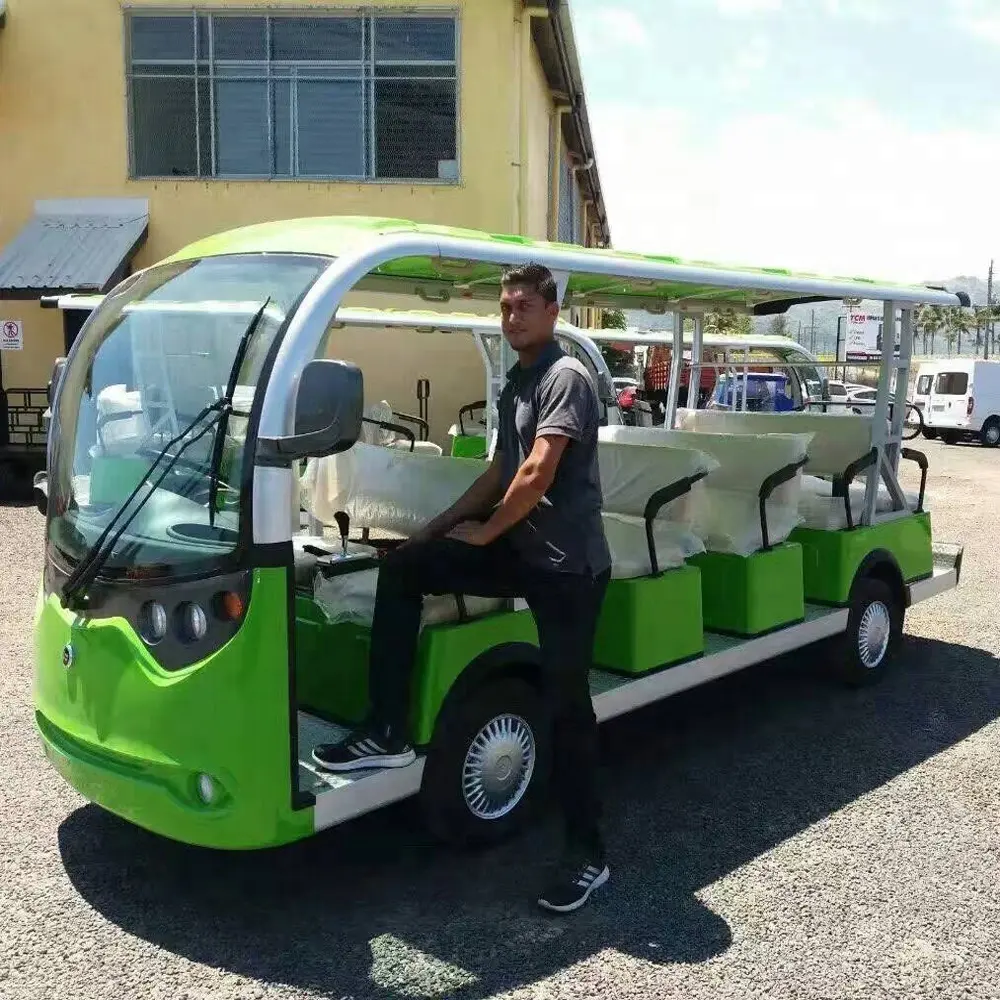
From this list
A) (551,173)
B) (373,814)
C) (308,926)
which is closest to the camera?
→ (308,926)

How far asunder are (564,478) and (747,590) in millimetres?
2035

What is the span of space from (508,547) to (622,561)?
1208 millimetres

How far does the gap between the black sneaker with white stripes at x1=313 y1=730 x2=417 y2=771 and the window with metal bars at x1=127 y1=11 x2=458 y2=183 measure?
11857 millimetres

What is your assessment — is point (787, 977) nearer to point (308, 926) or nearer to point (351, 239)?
point (308, 926)

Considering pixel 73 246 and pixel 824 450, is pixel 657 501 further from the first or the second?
pixel 73 246

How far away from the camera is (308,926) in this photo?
11.2ft

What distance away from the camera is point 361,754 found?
11.5 feet

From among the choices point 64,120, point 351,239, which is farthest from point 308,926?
point 64,120

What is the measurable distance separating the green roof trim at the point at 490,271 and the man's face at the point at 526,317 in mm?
396

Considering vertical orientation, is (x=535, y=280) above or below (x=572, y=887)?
above

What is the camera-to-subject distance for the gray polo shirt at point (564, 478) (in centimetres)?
329

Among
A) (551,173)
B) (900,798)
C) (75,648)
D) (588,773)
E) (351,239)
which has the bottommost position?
(900,798)

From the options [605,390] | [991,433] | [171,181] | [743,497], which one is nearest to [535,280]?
[743,497]

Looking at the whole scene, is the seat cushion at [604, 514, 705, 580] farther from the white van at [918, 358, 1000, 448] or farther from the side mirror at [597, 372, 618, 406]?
the white van at [918, 358, 1000, 448]
